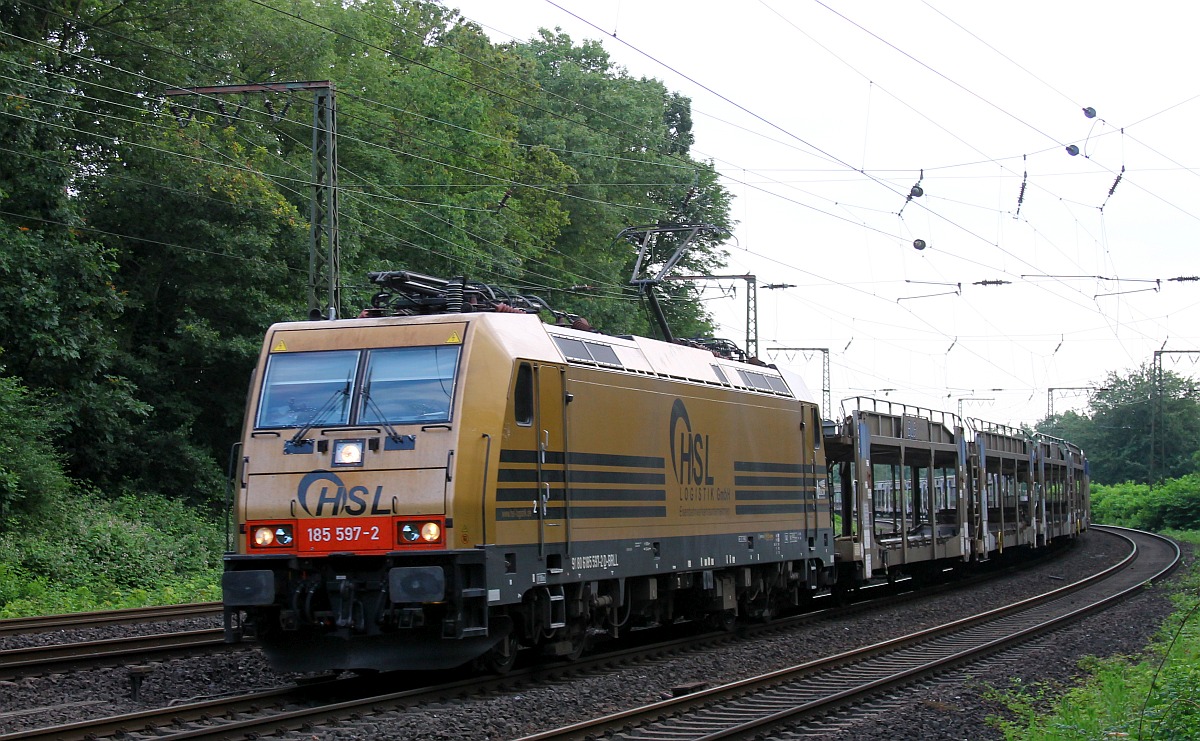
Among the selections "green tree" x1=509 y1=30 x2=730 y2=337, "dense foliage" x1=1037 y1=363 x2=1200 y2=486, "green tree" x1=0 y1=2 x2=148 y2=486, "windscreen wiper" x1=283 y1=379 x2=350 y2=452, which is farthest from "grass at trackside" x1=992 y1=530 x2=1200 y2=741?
"dense foliage" x1=1037 y1=363 x2=1200 y2=486

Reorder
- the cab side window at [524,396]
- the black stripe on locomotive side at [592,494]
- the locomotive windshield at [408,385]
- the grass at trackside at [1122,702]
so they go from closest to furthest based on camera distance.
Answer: the grass at trackside at [1122,702], the locomotive windshield at [408,385], the black stripe on locomotive side at [592,494], the cab side window at [524,396]

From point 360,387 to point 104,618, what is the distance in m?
6.81

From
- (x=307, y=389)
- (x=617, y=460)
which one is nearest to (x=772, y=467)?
(x=617, y=460)

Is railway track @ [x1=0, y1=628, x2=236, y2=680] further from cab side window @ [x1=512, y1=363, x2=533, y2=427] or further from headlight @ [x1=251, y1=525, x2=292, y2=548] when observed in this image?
cab side window @ [x1=512, y1=363, x2=533, y2=427]

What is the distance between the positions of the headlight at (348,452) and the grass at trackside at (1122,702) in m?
5.79

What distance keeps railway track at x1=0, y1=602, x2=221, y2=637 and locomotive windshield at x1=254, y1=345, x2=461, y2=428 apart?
530 centimetres

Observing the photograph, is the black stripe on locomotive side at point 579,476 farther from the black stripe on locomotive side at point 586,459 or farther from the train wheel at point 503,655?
the train wheel at point 503,655

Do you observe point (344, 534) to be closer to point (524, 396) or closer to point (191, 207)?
point (524, 396)

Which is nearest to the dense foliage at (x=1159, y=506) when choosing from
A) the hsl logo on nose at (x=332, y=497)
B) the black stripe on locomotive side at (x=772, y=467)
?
the black stripe on locomotive side at (x=772, y=467)

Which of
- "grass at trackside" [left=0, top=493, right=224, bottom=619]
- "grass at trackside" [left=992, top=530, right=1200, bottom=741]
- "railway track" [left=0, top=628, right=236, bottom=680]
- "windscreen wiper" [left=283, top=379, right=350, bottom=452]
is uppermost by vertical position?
"windscreen wiper" [left=283, top=379, right=350, bottom=452]

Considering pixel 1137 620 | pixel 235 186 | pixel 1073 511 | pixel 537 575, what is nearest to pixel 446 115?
pixel 235 186

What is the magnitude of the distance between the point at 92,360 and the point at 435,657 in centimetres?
1819

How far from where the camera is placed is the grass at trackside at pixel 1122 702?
9.05m

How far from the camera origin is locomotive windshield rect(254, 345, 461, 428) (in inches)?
467
